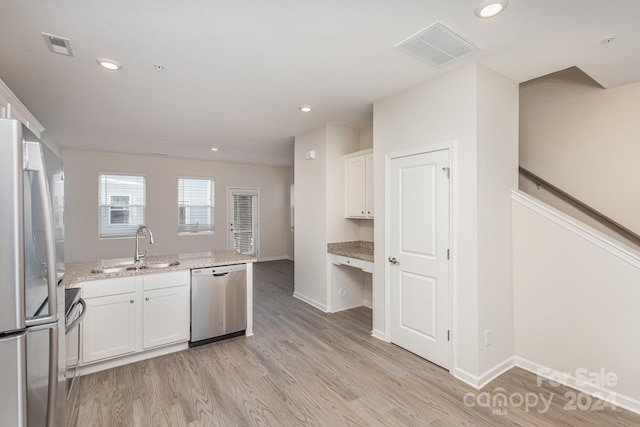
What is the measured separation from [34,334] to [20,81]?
9.33 feet

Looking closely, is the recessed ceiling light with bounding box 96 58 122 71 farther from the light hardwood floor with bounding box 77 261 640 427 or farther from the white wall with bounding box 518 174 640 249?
the white wall with bounding box 518 174 640 249

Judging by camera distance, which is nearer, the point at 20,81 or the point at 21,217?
the point at 21,217

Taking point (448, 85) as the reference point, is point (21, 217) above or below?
below

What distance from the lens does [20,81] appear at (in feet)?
8.83

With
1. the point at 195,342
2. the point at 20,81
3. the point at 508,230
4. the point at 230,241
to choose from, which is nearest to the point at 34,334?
the point at 195,342

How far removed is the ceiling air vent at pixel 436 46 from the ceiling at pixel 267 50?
62 mm

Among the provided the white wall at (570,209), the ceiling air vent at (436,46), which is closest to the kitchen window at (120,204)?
the ceiling air vent at (436,46)

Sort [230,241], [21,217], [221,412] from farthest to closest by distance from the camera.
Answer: [230,241] → [221,412] → [21,217]

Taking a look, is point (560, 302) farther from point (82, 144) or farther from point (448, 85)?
point (82, 144)

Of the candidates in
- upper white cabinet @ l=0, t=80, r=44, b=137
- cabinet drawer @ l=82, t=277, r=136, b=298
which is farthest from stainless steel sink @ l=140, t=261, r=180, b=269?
upper white cabinet @ l=0, t=80, r=44, b=137

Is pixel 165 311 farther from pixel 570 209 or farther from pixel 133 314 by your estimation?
pixel 570 209

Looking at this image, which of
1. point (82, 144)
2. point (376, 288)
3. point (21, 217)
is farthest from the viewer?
point (82, 144)

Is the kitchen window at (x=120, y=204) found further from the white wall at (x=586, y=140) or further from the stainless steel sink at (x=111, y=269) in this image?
the white wall at (x=586, y=140)

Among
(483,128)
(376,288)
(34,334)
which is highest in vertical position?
(483,128)
